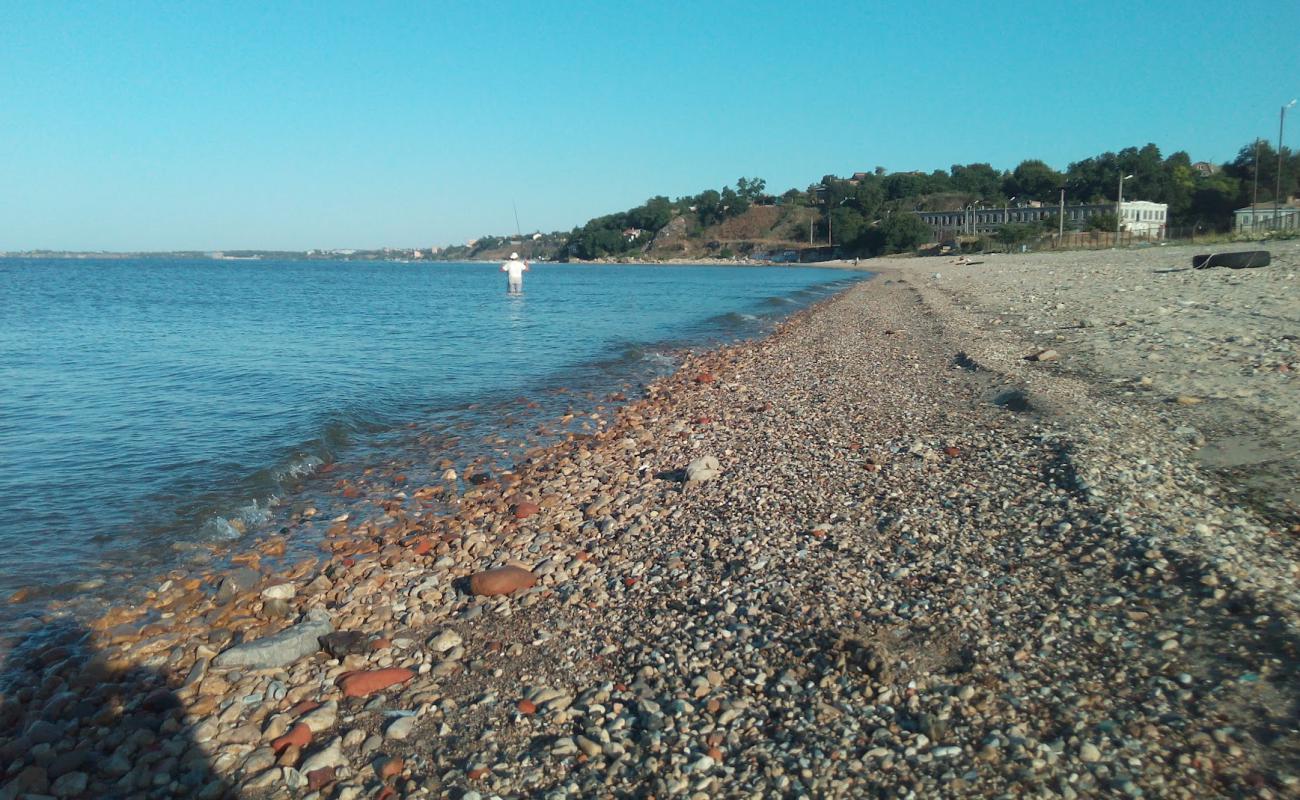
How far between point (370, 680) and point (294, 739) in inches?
23.7

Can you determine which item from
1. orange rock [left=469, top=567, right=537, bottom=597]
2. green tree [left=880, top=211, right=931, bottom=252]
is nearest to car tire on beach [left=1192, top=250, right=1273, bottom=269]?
orange rock [left=469, top=567, right=537, bottom=597]

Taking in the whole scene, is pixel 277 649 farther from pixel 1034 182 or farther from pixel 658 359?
pixel 1034 182

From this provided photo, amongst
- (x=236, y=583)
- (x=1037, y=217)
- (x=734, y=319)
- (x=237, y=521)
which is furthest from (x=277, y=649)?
(x=1037, y=217)

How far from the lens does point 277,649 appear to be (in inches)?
209

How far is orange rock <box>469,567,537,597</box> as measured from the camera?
6.10 m

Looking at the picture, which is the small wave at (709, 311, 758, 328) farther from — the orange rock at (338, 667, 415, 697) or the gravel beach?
the orange rock at (338, 667, 415, 697)

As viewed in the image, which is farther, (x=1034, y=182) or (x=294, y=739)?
(x=1034, y=182)

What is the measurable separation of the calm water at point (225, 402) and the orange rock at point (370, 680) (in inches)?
140

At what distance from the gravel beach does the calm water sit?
1842 mm

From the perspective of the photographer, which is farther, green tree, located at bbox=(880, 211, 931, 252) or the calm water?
green tree, located at bbox=(880, 211, 931, 252)

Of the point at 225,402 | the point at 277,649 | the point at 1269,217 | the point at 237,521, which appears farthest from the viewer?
the point at 1269,217

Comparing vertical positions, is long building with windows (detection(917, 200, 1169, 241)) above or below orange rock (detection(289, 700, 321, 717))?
above

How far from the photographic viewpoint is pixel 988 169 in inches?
7461

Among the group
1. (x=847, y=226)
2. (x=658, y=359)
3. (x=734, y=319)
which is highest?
(x=847, y=226)
